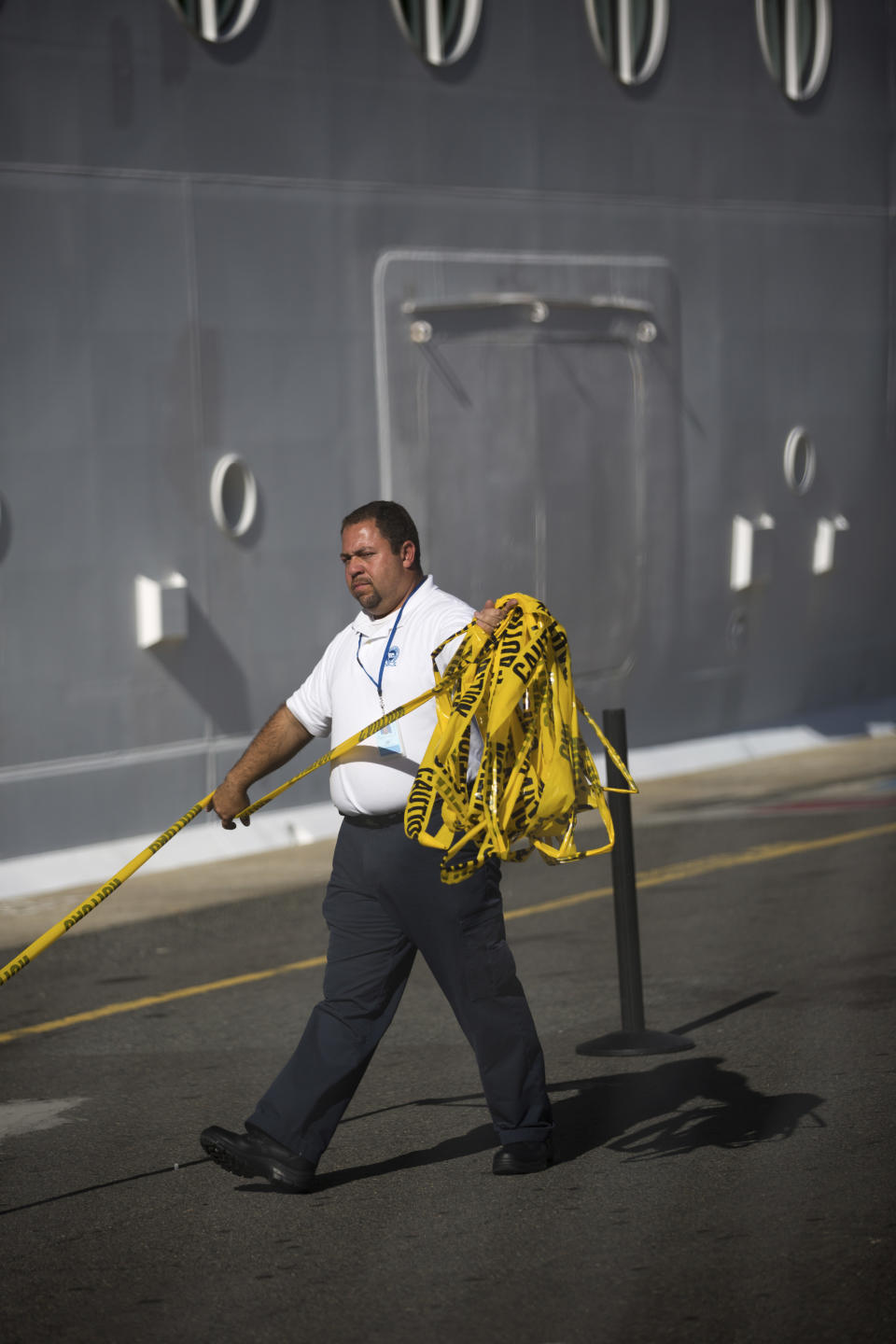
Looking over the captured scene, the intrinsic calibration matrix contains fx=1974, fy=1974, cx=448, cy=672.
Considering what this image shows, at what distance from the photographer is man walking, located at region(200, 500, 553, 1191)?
19.0 feet

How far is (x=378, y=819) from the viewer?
5852 millimetres

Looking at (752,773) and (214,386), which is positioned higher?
(214,386)

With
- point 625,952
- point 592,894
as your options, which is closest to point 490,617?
point 625,952

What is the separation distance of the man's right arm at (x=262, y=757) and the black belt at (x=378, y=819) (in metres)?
0.32

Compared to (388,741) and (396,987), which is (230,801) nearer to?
(388,741)

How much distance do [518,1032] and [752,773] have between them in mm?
10012

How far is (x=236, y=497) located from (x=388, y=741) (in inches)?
306

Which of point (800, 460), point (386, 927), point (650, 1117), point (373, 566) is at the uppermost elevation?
point (373, 566)

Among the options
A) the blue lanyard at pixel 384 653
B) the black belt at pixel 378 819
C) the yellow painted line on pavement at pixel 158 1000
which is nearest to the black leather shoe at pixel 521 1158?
the black belt at pixel 378 819

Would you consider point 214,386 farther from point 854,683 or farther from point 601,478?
point 854,683

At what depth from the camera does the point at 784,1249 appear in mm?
5215

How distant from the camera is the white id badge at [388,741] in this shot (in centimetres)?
585

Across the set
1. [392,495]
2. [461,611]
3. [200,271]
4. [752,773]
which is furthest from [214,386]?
[461,611]

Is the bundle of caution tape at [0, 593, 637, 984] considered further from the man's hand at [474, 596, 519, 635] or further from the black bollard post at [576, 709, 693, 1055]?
the black bollard post at [576, 709, 693, 1055]
